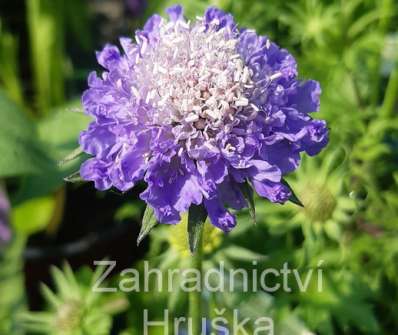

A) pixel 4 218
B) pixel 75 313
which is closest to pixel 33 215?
pixel 4 218

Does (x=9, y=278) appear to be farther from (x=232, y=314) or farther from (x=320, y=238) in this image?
(x=320, y=238)

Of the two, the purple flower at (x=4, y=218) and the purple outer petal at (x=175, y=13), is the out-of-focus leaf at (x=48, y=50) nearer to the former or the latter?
the purple flower at (x=4, y=218)

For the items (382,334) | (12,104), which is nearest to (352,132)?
(382,334)

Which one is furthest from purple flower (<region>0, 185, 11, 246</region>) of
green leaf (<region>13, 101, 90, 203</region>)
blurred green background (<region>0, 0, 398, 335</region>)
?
green leaf (<region>13, 101, 90, 203</region>)

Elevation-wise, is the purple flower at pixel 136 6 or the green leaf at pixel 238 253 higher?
the purple flower at pixel 136 6

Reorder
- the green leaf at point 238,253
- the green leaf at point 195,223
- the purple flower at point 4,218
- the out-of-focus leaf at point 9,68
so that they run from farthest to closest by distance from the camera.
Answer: the out-of-focus leaf at point 9,68, the purple flower at point 4,218, the green leaf at point 238,253, the green leaf at point 195,223

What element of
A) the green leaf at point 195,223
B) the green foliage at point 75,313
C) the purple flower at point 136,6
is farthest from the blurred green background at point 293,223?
the purple flower at point 136,6
